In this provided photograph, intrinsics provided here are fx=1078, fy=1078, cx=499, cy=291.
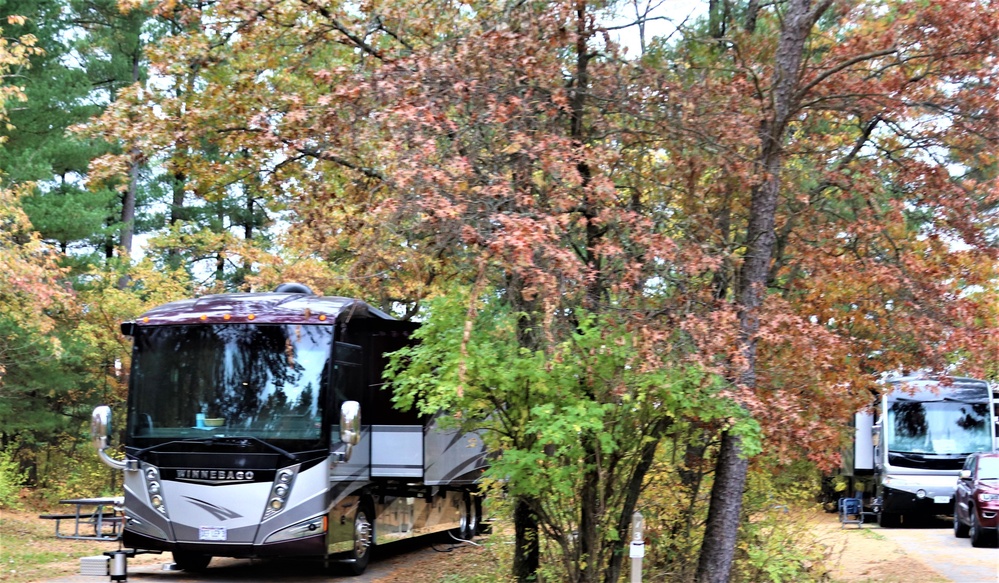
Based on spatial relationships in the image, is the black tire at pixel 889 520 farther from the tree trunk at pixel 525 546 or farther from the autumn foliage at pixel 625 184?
the tree trunk at pixel 525 546

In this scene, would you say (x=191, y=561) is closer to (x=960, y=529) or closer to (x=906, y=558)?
(x=906, y=558)

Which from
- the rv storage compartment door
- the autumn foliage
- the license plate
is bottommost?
the license plate

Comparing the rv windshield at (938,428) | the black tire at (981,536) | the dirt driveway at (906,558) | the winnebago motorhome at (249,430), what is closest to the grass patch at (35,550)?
the winnebago motorhome at (249,430)

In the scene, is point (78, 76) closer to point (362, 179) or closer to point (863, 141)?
point (362, 179)

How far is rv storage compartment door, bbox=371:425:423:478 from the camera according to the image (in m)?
14.3

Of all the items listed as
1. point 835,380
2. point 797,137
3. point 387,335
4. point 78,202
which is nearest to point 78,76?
point 78,202

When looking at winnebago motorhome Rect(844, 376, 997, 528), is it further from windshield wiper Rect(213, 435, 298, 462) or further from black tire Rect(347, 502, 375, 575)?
windshield wiper Rect(213, 435, 298, 462)

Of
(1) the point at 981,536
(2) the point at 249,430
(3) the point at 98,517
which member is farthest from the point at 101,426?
(1) the point at 981,536

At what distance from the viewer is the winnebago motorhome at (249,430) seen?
12352 mm

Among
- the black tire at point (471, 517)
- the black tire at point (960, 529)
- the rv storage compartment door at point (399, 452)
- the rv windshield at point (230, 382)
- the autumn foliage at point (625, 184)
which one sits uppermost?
the autumn foliage at point (625, 184)

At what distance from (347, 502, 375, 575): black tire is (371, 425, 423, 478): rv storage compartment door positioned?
554 millimetres

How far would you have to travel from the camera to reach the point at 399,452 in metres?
14.3

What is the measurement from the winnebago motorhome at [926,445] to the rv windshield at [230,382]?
1634cm

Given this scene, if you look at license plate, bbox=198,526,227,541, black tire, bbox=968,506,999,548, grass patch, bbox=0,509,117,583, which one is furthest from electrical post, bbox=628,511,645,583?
black tire, bbox=968,506,999,548
